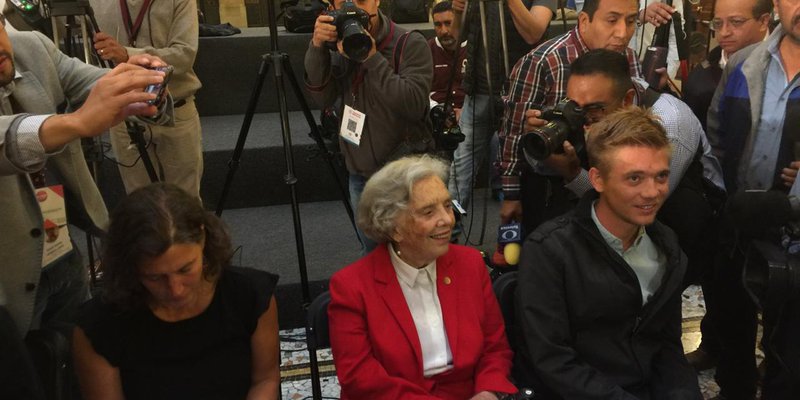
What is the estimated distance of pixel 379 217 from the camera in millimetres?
1655

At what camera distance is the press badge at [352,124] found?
2354mm

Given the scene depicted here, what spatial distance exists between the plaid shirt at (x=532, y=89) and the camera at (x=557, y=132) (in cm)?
39

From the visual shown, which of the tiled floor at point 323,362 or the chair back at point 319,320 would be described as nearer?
the chair back at point 319,320

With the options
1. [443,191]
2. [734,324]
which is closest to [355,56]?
[443,191]

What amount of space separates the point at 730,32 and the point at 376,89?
1252 millimetres

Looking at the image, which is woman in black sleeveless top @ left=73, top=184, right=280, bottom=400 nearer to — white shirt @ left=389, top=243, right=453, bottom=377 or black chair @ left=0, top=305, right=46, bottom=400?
black chair @ left=0, top=305, right=46, bottom=400

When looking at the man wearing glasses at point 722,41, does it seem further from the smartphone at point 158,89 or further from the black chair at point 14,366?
the black chair at point 14,366

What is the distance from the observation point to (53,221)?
157cm

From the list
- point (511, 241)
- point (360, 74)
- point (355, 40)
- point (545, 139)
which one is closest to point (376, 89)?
point (360, 74)

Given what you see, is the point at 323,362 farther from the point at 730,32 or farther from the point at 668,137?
the point at 730,32

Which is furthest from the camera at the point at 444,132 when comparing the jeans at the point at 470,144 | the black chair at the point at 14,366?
the black chair at the point at 14,366

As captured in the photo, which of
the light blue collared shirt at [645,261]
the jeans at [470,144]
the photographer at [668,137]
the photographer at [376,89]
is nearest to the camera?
the light blue collared shirt at [645,261]

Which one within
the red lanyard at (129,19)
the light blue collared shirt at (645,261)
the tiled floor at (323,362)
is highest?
the red lanyard at (129,19)

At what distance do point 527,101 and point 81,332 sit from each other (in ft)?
4.66
